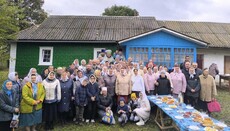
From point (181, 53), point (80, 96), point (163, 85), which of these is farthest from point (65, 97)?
point (181, 53)

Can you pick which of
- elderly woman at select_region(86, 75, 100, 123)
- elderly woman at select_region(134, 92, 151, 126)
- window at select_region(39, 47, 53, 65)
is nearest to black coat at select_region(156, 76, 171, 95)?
elderly woman at select_region(134, 92, 151, 126)

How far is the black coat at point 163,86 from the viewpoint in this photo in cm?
618

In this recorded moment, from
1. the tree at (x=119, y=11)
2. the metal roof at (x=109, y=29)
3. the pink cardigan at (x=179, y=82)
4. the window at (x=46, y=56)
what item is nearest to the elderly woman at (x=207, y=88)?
the pink cardigan at (x=179, y=82)

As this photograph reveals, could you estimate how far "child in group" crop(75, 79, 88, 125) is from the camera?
211 inches

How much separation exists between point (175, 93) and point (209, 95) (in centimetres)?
106

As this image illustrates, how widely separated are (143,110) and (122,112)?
25.6 inches

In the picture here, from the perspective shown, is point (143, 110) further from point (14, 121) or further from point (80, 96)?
point (14, 121)

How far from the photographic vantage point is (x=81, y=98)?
537cm

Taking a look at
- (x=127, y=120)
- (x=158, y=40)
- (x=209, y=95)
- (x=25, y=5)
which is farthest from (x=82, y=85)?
(x=25, y=5)

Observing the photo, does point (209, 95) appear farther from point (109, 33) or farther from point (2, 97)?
point (109, 33)

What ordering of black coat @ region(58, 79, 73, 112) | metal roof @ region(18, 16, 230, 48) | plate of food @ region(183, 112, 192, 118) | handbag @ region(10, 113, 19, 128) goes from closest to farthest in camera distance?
1. plate of food @ region(183, 112, 192, 118)
2. handbag @ region(10, 113, 19, 128)
3. black coat @ region(58, 79, 73, 112)
4. metal roof @ region(18, 16, 230, 48)

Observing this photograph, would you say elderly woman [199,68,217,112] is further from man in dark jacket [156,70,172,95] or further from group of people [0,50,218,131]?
man in dark jacket [156,70,172,95]

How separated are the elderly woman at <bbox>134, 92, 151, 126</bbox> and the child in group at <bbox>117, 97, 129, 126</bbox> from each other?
12.3 inches

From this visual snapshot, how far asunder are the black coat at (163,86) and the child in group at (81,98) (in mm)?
2536
